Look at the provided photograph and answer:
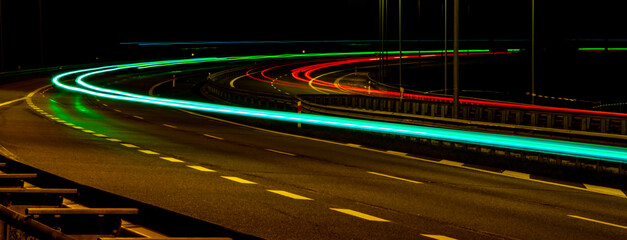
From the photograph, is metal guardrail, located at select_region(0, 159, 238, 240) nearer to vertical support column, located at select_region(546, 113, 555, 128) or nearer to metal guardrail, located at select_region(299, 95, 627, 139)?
metal guardrail, located at select_region(299, 95, 627, 139)

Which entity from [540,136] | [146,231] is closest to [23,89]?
[540,136]

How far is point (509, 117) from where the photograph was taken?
34.5 meters

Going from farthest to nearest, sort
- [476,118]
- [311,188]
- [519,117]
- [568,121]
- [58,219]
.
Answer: [476,118], [519,117], [568,121], [311,188], [58,219]

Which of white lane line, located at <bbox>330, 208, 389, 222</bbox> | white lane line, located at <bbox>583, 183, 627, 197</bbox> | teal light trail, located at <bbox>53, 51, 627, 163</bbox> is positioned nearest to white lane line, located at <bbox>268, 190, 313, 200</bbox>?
white lane line, located at <bbox>330, 208, 389, 222</bbox>

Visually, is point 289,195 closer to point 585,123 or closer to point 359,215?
point 359,215

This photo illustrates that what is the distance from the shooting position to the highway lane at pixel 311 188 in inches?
413

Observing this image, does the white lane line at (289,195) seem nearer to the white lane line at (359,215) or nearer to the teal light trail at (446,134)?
the white lane line at (359,215)

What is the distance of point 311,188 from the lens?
45.9ft

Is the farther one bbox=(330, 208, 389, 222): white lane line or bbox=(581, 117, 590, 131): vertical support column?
bbox=(581, 117, 590, 131): vertical support column

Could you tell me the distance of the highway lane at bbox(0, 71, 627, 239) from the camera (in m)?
10.5

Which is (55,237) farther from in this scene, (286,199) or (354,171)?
(354,171)

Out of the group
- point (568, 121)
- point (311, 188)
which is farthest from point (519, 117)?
point (311, 188)

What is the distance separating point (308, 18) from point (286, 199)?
13366 cm

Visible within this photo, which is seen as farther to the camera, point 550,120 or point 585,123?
point 550,120
